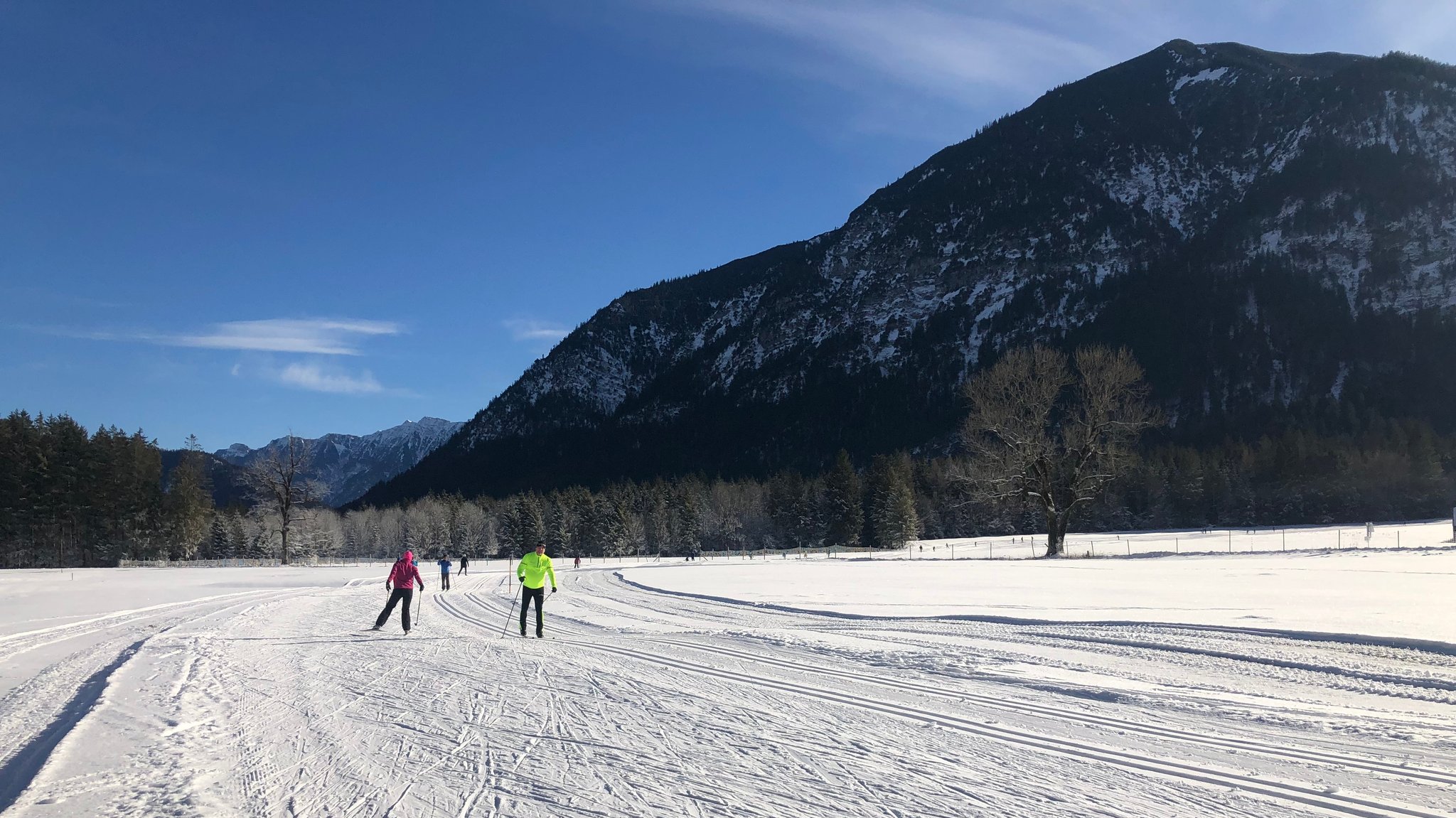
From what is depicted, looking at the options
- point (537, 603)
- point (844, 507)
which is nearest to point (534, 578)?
point (537, 603)

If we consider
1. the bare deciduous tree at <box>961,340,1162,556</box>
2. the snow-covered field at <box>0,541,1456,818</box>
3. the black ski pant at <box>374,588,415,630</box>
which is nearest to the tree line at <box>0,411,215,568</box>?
the snow-covered field at <box>0,541,1456,818</box>

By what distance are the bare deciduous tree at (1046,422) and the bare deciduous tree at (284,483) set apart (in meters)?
46.5

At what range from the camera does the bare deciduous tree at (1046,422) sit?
38312mm

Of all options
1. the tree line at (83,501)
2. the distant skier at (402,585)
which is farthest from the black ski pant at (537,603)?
the tree line at (83,501)

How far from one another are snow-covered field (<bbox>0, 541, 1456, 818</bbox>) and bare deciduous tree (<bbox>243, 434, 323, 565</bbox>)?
137 ft

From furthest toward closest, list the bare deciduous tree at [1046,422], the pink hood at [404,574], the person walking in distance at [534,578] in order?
the bare deciduous tree at [1046,422]
the pink hood at [404,574]
the person walking in distance at [534,578]

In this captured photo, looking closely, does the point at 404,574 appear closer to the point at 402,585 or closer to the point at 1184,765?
the point at 402,585

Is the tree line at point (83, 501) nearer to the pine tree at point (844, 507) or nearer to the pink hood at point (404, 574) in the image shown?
the pink hood at point (404, 574)

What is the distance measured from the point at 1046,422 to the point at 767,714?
36.4 m

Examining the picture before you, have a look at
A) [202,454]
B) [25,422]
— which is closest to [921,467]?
[202,454]

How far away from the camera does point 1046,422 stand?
40.1 metres

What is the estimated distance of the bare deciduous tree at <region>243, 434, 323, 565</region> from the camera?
5503 cm

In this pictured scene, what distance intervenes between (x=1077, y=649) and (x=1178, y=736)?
4.87m

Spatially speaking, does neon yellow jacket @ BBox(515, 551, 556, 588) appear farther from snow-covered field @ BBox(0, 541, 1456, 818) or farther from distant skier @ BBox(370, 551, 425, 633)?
distant skier @ BBox(370, 551, 425, 633)
